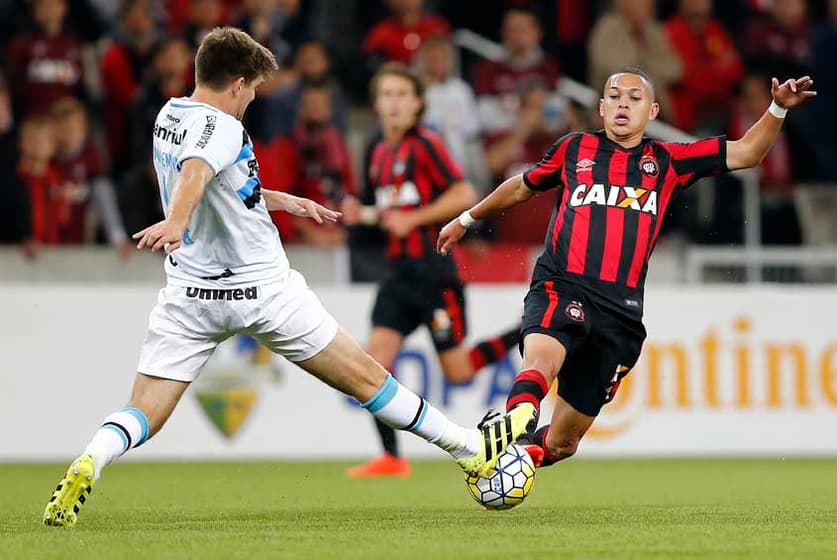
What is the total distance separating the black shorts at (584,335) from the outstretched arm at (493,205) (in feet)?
1.57

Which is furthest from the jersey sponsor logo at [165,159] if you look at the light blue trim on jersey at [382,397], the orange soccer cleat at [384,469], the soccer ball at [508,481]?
the orange soccer cleat at [384,469]

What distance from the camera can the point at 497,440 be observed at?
6824mm

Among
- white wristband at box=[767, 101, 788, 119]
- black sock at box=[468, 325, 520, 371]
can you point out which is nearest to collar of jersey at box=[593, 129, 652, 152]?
white wristband at box=[767, 101, 788, 119]

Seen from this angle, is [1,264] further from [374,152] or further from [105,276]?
[374,152]

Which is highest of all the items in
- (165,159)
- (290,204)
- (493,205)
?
(165,159)

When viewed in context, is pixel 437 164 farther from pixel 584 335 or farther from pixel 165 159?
pixel 165 159

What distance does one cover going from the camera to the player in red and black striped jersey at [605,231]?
7227 millimetres

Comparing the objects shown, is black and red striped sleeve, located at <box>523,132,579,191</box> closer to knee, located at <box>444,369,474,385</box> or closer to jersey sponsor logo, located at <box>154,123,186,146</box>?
jersey sponsor logo, located at <box>154,123,186,146</box>

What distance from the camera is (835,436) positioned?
1261 centimetres

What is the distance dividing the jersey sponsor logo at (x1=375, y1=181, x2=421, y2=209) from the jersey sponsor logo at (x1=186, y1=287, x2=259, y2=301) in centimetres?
398

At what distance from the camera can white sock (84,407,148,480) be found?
20.6 feet

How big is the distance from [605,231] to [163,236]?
2406 millimetres

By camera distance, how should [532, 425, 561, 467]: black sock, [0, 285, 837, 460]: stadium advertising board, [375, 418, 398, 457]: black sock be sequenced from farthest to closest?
1. [0, 285, 837, 460]: stadium advertising board
2. [375, 418, 398, 457]: black sock
3. [532, 425, 561, 467]: black sock

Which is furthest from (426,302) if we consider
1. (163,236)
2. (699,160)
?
(163,236)
